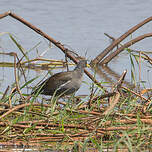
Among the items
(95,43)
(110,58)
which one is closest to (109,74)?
(110,58)

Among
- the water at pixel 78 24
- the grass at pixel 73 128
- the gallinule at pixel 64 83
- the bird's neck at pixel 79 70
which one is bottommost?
the grass at pixel 73 128

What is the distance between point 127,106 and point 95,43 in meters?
4.52

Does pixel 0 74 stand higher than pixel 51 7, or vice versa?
pixel 51 7

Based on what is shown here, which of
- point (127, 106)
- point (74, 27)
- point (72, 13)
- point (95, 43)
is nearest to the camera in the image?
point (127, 106)

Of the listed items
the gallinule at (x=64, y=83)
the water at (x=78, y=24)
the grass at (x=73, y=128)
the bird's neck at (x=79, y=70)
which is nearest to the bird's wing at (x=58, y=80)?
the gallinule at (x=64, y=83)

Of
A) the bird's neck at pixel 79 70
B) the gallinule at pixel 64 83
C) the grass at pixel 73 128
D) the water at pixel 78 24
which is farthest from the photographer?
the water at pixel 78 24

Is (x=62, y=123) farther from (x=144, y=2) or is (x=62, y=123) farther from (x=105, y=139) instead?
(x=144, y=2)

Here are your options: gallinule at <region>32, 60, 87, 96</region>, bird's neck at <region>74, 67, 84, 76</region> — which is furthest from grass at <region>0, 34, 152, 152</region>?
bird's neck at <region>74, 67, 84, 76</region>

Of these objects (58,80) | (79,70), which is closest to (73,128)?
(58,80)

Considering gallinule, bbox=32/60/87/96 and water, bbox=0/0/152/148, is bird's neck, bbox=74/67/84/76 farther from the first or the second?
water, bbox=0/0/152/148

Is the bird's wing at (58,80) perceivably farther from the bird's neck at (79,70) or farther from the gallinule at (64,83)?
the bird's neck at (79,70)

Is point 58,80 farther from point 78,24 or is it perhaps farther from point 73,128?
point 78,24

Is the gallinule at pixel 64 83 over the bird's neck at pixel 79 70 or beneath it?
beneath

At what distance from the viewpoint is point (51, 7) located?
502 inches
